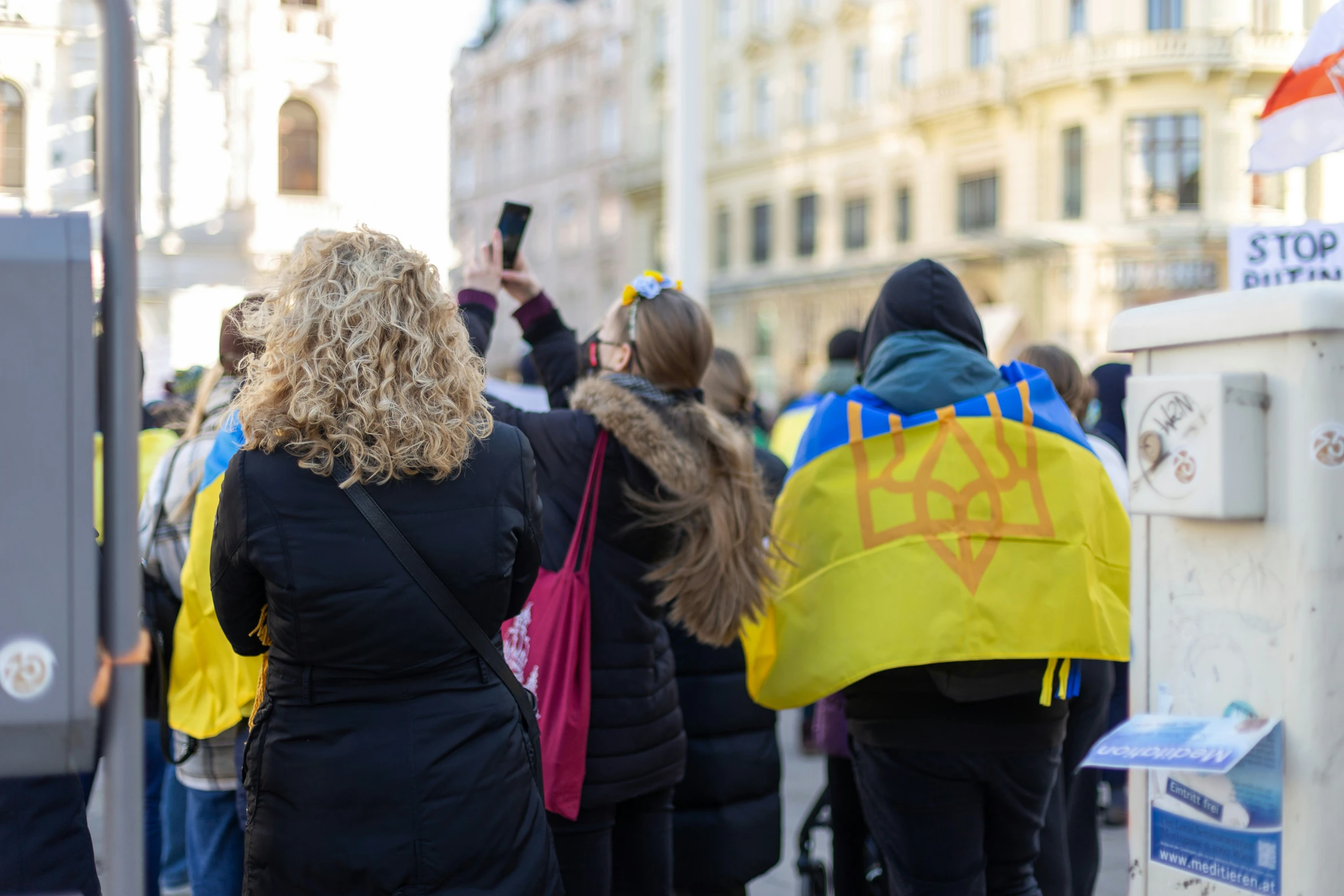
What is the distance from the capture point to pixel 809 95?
37250 mm

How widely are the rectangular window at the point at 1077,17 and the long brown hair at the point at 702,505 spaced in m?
28.7

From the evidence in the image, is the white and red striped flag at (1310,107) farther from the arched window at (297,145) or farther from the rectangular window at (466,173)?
the rectangular window at (466,173)

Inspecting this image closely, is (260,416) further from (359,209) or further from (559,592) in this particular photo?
(359,209)

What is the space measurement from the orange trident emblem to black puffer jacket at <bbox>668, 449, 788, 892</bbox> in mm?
777

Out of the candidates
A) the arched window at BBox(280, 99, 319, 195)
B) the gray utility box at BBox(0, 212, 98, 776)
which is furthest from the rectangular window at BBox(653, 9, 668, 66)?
the gray utility box at BBox(0, 212, 98, 776)

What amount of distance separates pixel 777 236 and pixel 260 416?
36467mm

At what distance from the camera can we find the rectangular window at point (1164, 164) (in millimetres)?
28297

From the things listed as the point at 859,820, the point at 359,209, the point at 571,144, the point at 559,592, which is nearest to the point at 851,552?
the point at 559,592

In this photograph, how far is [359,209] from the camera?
2350 cm

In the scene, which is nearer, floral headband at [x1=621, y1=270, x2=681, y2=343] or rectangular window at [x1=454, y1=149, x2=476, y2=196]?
floral headband at [x1=621, y1=270, x2=681, y2=343]

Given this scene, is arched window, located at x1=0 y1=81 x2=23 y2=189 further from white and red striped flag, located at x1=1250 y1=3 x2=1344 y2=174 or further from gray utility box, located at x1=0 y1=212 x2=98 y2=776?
white and red striped flag, located at x1=1250 y1=3 x2=1344 y2=174

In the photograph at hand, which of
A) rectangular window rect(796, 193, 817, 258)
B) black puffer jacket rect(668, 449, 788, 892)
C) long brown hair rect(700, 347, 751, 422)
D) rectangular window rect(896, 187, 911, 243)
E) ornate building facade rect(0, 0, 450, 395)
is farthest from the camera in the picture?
rectangular window rect(796, 193, 817, 258)

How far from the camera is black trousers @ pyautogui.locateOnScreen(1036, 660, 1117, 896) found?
11.9ft

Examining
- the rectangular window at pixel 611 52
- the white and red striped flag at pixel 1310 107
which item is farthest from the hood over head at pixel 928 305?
the rectangular window at pixel 611 52
